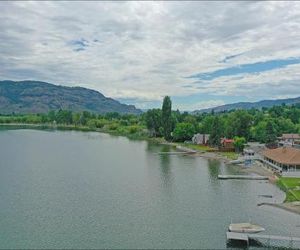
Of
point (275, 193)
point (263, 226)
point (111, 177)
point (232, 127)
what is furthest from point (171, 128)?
point (263, 226)

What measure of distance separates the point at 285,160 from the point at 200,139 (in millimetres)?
54184

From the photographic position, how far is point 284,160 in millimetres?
60719

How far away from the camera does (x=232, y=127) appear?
106 meters

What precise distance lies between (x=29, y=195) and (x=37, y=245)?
56.9 feet

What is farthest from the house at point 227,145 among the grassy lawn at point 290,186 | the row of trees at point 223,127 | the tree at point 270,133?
the grassy lawn at point 290,186

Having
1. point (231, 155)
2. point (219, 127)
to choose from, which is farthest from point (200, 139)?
point (231, 155)

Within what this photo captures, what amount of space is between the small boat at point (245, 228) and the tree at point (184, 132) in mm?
86098

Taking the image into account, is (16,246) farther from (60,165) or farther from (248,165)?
(248,165)

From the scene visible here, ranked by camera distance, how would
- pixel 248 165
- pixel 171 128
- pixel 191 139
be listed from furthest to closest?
pixel 171 128
pixel 191 139
pixel 248 165

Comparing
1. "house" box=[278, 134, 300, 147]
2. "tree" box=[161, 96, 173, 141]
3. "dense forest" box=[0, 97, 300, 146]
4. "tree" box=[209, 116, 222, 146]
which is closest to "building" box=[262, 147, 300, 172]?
"house" box=[278, 134, 300, 147]

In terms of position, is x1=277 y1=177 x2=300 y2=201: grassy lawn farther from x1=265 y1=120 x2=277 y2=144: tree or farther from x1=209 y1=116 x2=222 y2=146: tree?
x1=265 y1=120 x2=277 y2=144: tree

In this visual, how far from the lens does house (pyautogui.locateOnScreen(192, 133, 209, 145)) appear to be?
11226cm

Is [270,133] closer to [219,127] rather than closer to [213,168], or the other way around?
[219,127]

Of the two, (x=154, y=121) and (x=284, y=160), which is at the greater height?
(x=154, y=121)
